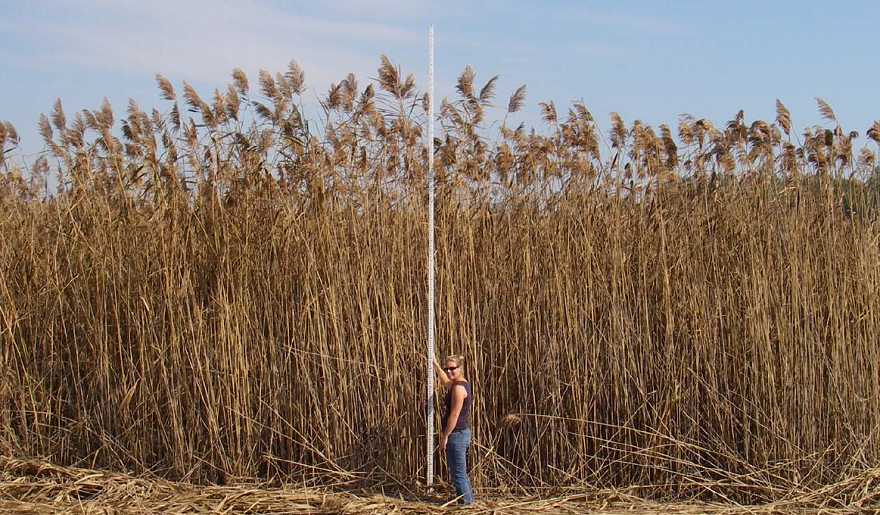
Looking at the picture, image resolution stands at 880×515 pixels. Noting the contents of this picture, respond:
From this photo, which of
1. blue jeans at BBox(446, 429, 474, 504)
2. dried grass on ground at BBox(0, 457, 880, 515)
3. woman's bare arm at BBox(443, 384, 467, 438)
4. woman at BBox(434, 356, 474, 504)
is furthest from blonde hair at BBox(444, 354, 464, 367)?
dried grass on ground at BBox(0, 457, 880, 515)

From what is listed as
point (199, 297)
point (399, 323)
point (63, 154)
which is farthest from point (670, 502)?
point (63, 154)

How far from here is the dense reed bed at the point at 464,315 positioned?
393 centimetres

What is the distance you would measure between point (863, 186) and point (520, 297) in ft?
6.78

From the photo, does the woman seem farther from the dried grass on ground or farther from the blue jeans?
the dried grass on ground

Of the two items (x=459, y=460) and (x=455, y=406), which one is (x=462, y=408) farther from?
(x=459, y=460)

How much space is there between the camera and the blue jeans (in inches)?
144

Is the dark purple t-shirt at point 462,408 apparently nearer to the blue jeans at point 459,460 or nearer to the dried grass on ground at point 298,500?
the blue jeans at point 459,460

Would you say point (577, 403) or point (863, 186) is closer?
point (577, 403)

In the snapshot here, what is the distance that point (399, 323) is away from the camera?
13.0ft

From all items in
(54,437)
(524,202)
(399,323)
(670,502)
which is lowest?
(670,502)

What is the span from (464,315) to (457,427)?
22.9 inches

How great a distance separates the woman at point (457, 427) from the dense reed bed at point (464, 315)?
223mm

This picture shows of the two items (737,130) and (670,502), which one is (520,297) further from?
(737,130)

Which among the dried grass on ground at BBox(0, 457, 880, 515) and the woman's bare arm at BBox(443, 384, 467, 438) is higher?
the woman's bare arm at BBox(443, 384, 467, 438)
